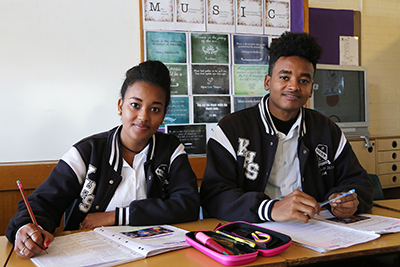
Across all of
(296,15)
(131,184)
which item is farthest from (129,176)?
(296,15)

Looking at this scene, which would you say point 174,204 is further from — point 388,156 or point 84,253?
point 388,156

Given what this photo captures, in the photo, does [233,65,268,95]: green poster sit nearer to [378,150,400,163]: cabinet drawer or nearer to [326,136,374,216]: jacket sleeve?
[326,136,374,216]: jacket sleeve

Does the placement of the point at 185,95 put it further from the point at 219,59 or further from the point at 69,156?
the point at 69,156

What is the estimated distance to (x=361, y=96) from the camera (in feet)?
11.6

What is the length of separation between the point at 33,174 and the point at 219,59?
164cm

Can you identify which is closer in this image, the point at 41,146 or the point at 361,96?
the point at 41,146

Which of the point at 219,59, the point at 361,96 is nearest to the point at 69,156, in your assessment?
the point at 219,59

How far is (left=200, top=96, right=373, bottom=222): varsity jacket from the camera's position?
1.43 meters

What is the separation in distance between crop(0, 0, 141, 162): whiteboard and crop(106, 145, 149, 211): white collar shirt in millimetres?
1190

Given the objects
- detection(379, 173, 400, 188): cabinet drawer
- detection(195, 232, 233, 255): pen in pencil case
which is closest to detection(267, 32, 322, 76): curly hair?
detection(195, 232, 233, 255): pen in pencil case

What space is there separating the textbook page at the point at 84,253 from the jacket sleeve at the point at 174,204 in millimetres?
189

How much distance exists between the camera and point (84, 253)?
898 mm

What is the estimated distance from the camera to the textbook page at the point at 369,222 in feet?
3.59

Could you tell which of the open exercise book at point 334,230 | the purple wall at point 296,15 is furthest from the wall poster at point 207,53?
the open exercise book at point 334,230
